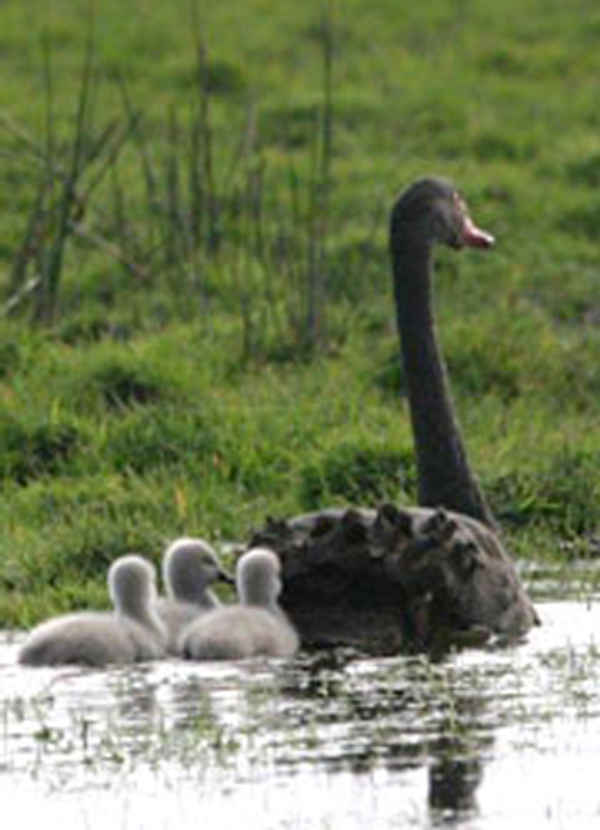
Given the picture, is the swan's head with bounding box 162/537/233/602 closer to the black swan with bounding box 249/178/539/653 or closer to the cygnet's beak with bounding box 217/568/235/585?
the cygnet's beak with bounding box 217/568/235/585

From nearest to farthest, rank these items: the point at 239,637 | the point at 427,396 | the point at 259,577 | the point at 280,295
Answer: the point at 239,637 < the point at 259,577 < the point at 427,396 < the point at 280,295

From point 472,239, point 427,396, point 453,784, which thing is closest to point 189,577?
point 427,396

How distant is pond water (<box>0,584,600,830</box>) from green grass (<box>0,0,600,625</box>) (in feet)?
4.18

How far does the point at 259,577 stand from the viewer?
7.34m

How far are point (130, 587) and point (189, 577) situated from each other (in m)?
0.34

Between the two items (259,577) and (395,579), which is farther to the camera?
(259,577)

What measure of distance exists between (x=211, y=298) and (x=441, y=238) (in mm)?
4138

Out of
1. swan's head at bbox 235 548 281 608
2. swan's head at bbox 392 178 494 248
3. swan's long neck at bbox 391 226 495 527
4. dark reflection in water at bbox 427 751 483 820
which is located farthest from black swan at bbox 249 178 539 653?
→ dark reflection in water at bbox 427 751 483 820

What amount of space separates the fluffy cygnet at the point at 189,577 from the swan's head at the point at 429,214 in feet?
4.38

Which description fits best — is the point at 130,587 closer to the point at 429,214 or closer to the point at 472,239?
the point at 429,214

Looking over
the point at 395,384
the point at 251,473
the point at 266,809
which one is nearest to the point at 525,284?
the point at 395,384

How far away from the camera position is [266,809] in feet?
18.5

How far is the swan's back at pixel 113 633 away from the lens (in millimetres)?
7156

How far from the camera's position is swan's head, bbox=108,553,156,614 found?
24.3 feet
